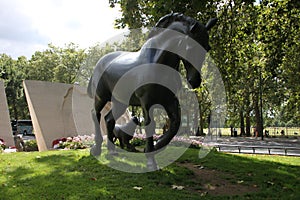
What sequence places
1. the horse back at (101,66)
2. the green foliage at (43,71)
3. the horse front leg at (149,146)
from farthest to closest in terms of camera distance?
the green foliage at (43,71), the horse back at (101,66), the horse front leg at (149,146)

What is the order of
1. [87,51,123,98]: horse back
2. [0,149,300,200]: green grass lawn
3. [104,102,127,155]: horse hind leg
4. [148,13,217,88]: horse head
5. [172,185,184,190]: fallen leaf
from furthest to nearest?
[104,102,127,155]: horse hind leg → [87,51,123,98]: horse back → [172,185,184,190]: fallen leaf → [148,13,217,88]: horse head → [0,149,300,200]: green grass lawn

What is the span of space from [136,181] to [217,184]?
152 cm

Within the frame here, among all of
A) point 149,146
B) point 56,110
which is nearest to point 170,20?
point 149,146

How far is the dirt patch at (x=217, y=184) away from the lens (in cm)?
505

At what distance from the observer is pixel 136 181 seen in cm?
527

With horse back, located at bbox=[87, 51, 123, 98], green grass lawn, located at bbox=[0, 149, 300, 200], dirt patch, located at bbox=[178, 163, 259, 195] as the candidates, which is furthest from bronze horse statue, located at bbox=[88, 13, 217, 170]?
dirt patch, located at bbox=[178, 163, 259, 195]

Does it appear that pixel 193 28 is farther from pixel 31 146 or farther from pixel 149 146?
pixel 31 146

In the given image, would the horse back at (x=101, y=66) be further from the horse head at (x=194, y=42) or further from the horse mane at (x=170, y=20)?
the horse head at (x=194, y=42)

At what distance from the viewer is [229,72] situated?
44.1ft

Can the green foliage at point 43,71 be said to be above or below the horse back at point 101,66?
above

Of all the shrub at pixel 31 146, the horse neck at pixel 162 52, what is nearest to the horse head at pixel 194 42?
the horse neck at pixel 162 52

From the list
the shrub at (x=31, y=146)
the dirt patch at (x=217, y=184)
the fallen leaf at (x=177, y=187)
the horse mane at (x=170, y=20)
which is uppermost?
the horse mane at (x=170, y=20)

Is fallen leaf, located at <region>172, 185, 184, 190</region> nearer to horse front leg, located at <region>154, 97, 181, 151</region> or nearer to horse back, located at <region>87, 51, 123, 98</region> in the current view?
horse front leg, located at <region>154, 97, 181, 151</region>

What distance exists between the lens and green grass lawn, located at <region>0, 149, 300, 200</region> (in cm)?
468
